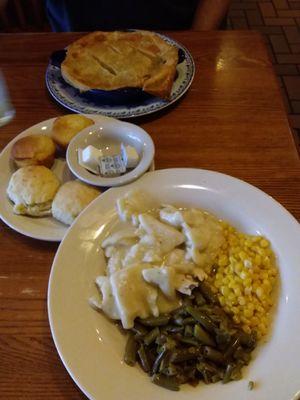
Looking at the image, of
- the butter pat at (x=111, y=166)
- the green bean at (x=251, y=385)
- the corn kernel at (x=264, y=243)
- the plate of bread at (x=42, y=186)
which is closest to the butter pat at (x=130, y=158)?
the butter pat at (x=111, y=166)

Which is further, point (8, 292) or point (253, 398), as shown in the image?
point (8, 292)

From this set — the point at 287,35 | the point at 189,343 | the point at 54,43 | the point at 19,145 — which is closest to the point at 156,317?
the point at 189,343

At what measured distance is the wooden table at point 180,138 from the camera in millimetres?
979

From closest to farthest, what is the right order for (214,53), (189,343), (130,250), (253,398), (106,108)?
(253,398) < (189,343) < (130,250) < (106,108) < (214,53)

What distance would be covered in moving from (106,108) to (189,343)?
921mm

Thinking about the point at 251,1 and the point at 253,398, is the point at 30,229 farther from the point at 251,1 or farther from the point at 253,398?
the point at 251,1

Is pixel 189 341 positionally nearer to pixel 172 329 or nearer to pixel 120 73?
pixel 172 329

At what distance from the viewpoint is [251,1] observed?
4.29m

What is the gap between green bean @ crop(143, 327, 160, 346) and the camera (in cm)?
96

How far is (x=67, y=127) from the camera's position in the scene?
55.0 inches

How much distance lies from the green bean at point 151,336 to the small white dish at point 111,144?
445mm

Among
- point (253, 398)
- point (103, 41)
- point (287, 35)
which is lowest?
point (287, 35)

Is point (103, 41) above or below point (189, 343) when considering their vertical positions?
above

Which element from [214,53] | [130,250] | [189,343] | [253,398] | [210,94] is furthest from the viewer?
[214,53]
